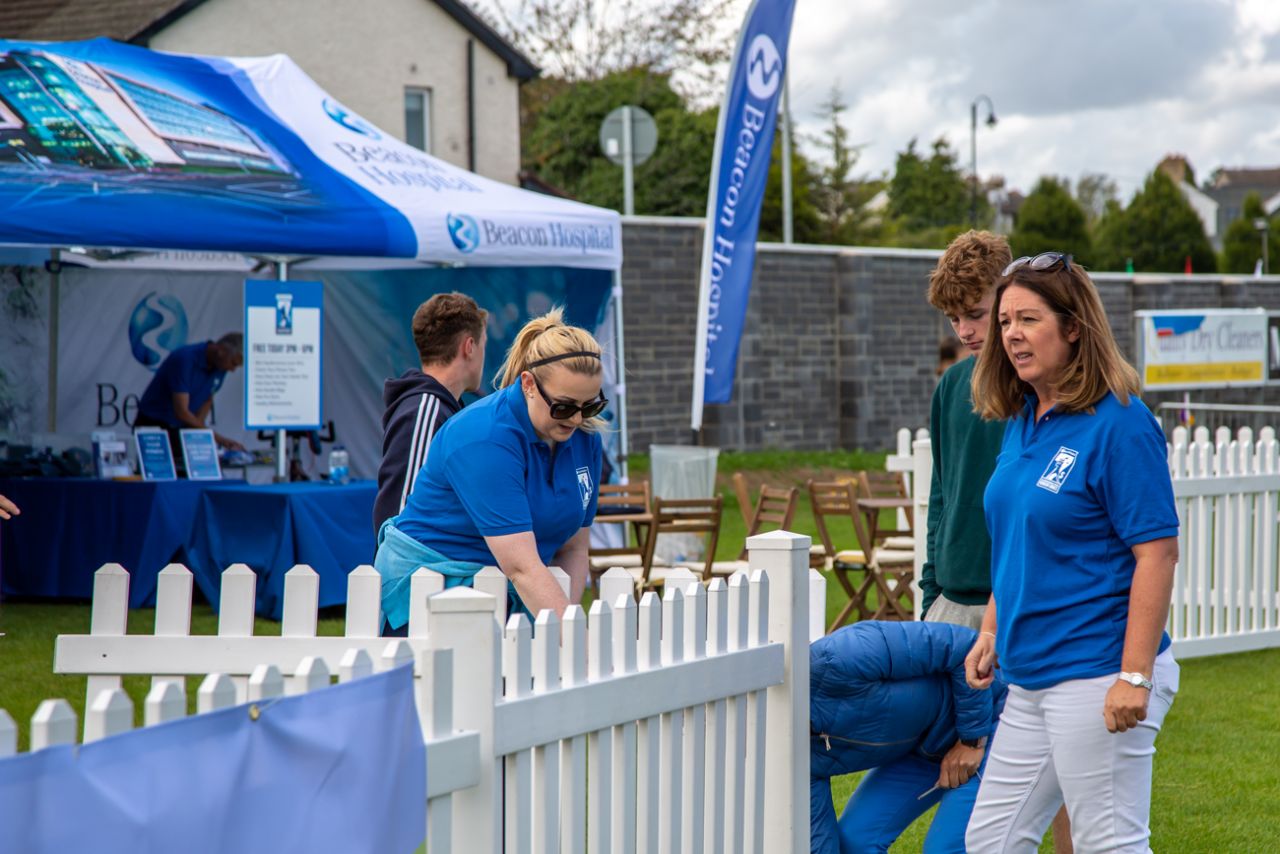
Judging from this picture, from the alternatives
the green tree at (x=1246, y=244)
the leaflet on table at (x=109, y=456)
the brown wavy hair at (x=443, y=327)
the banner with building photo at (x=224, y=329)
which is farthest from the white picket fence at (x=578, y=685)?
the green tree at (x=1246, y=244)

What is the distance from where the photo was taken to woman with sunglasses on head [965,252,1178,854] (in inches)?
115

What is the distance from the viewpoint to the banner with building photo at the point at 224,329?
11.5m

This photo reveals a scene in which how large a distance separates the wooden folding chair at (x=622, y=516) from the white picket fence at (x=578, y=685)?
16.3 feet

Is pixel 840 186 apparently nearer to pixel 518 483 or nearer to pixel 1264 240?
pixel 1264 240

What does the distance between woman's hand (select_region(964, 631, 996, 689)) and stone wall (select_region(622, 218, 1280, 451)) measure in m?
13.8

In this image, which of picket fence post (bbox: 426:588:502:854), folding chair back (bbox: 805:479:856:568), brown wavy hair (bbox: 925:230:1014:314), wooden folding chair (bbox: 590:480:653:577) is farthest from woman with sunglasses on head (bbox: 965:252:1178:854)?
folding chair back (bbox: 805:479:856:568)

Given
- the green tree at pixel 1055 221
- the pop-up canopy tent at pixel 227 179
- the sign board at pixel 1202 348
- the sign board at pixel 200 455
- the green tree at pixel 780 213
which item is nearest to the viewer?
the pop-up canopy tent at pixel 227 179

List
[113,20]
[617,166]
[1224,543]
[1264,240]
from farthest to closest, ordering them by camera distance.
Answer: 1. [1264,240]
2. [617,166]
3. [113,20]
4. [1224,543]

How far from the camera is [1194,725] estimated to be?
6.80m

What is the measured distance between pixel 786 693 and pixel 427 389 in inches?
65.5

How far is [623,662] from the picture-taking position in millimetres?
2930

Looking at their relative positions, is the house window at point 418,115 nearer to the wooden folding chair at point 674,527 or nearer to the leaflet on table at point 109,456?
the leaflet on table at point 109,456

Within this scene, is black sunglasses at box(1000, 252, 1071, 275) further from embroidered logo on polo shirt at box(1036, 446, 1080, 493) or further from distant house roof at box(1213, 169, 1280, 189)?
distant house roof at box(1213, 169, 1280, 189)

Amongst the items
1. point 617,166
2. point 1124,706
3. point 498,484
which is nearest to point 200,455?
point 498,484
